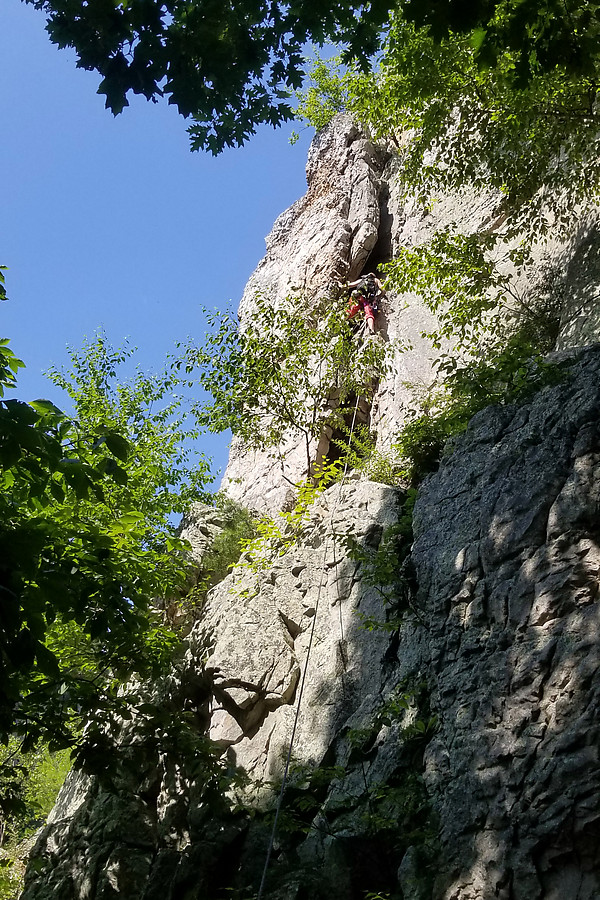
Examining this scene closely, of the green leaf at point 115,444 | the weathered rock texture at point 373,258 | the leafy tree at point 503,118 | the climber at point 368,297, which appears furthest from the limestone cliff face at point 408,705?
the climber at point 368,297

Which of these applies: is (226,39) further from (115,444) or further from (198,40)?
(115,444)

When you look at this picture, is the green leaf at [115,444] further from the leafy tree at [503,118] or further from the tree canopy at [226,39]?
the leafy tree at [503,118]

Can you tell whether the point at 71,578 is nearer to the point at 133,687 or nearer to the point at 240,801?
the point at 240,801

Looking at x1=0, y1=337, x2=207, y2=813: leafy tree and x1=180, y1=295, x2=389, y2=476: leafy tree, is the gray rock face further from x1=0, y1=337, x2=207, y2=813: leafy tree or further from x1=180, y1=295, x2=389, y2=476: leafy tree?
x1=180, y1=295, x2=389, y2=476: leafy tree

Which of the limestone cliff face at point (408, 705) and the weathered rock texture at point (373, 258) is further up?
the weathered rock texture at point (373, 258)

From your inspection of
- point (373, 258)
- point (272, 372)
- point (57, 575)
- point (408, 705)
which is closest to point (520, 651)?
point (408, 705)

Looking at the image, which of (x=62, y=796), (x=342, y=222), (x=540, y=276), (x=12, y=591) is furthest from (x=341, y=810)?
(x=342, y=222)

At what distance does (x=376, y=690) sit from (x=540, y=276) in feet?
22.7

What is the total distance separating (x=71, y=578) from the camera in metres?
4.35

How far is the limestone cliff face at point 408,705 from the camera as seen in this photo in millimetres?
4957

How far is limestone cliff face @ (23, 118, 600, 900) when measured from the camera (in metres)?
4.96

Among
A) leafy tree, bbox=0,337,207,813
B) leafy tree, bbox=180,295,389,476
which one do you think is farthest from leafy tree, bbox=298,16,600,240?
leafy tree, bbox=0,337,207,813

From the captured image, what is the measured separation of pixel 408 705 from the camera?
6.60m

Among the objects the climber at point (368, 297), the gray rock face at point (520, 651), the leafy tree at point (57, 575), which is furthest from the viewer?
the climber at point (368, 297)
